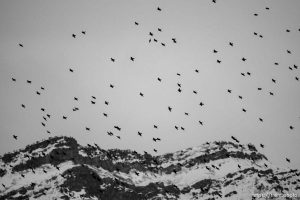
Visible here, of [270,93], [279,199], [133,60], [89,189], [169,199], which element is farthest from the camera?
[169,199]

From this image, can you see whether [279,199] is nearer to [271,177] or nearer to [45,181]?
[271,177]

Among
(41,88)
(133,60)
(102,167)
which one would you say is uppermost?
(102,167)

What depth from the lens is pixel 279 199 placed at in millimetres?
131625

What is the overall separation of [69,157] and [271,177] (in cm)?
Result: 9444

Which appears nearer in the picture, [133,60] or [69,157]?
[133,60]

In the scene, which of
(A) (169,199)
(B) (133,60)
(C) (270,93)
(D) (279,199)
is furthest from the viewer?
(A) (169,199)

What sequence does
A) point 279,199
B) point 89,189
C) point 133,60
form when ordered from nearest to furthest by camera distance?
point 133,60 → point 279,199 → point 89,189

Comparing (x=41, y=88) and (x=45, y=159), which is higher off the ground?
(x=45, y=159)

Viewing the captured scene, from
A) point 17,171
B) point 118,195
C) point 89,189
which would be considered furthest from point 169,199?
point 17,171

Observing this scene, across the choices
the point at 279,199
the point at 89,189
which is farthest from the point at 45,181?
the point at 279,199

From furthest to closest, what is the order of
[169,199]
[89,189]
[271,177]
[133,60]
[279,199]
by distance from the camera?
[169,199], [271,177], [89,189], [279,199], [133,60]

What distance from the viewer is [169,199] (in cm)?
18938

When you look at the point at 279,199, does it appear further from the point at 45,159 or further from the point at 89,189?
the point at 45,159

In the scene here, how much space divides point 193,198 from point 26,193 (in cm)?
7951
